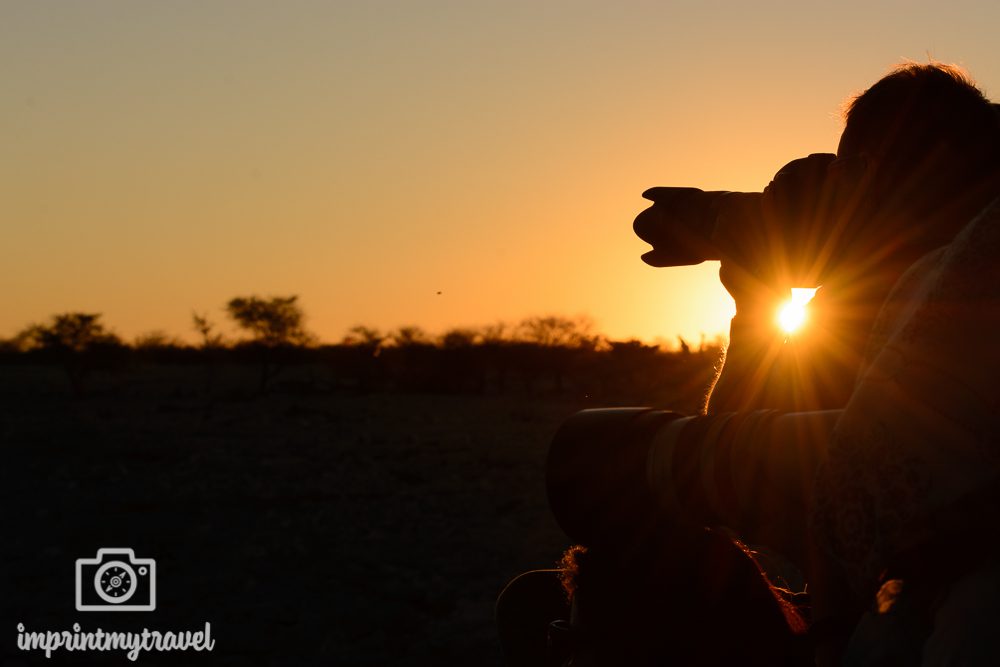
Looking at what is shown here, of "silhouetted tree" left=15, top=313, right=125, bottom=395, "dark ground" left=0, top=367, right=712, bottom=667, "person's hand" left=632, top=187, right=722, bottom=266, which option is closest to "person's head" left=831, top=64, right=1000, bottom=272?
"person's hand" left=632, top=187, right=722, bottom=266

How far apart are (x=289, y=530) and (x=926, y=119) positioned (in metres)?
6.08

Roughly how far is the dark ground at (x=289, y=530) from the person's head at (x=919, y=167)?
325 cm

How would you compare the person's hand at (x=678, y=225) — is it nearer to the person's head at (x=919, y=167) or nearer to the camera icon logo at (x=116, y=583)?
the person's head at (x=919, y=167)

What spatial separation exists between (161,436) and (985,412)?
13.6 meters

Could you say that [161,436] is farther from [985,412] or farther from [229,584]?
[985,412]

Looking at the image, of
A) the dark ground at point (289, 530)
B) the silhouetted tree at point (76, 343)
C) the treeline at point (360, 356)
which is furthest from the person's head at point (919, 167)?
the silhouetted tree at point (76, 343)

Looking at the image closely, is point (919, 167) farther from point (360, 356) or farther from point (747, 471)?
point (360, 356)

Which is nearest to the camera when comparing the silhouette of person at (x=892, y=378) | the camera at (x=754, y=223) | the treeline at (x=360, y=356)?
the silhouette of person at (x=892, y=378)

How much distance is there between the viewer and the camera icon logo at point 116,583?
501cm

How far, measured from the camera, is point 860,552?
0.87 m

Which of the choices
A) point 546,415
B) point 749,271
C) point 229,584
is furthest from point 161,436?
point 749,271

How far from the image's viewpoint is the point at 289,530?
6836mm

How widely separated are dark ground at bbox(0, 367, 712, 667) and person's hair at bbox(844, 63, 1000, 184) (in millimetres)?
3257

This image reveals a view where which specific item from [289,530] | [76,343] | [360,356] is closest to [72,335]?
[76,343]
